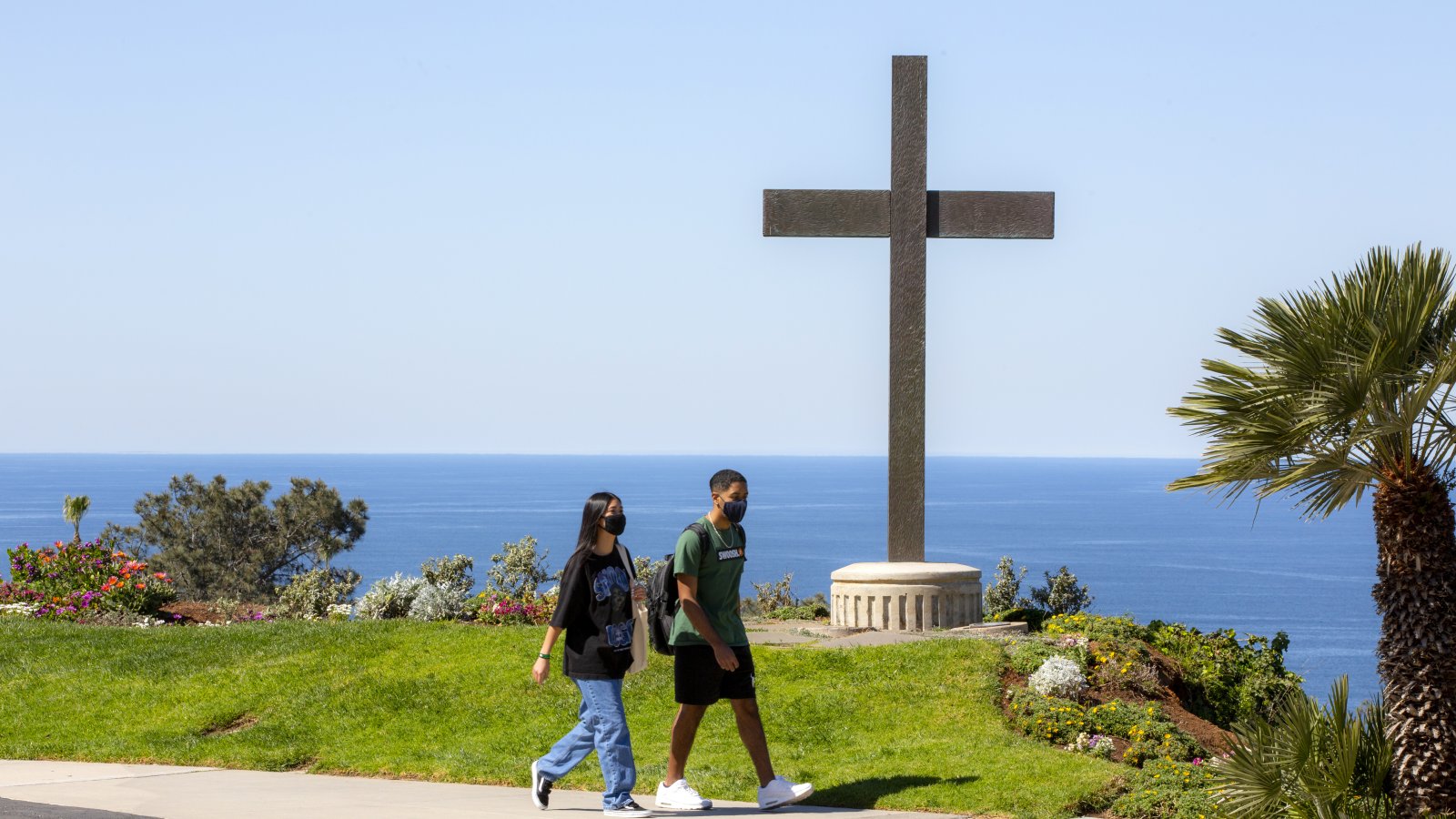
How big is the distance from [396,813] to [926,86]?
9104 mm

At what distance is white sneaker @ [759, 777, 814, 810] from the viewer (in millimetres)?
8445

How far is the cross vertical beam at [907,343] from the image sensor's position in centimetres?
1454

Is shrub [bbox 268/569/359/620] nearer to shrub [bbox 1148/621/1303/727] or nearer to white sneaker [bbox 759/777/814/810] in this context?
shrub [bbox 1148/621/1303/727]

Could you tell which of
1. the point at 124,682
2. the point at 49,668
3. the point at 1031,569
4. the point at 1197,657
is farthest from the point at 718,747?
the point at 1031,569

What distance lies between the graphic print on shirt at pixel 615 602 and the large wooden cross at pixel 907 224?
20.8 feet

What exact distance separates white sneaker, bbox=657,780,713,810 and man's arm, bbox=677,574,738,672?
702mm

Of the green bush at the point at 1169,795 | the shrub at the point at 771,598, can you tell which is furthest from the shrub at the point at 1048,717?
the shrub at the point at 771,598

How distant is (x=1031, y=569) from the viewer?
12550 cm

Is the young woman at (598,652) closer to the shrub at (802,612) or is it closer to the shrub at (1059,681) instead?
the shrub at (1059,681)

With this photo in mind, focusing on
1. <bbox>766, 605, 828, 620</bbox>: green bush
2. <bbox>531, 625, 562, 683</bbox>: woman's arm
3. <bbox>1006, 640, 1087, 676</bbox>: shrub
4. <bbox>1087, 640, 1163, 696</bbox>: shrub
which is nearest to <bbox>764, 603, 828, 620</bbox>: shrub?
<bbox>766, 605, 828, 620</bbox>: green bush

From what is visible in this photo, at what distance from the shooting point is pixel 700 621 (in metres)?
8.24

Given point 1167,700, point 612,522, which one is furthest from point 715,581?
point 1167,700

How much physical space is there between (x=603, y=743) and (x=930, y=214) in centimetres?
797

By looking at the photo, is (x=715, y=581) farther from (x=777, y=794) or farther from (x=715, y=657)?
(x=777, y=794)
